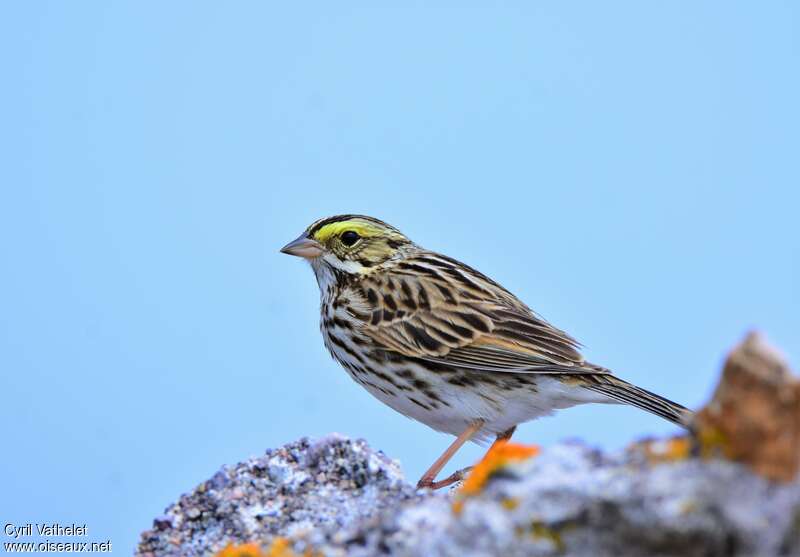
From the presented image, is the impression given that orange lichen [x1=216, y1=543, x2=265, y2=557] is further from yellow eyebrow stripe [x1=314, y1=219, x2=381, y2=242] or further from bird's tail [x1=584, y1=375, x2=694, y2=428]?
yellow eyebrow stripe [x1=314, y1=219, x2=381, y2=242]

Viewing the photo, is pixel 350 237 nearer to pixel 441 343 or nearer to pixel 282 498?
pixel 441 343

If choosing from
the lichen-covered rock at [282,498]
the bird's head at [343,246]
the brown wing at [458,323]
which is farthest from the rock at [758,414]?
the bird's head at [343,246]

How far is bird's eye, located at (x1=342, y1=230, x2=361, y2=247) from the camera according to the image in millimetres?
9023

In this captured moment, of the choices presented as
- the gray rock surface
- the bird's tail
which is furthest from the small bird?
the gray rock surface

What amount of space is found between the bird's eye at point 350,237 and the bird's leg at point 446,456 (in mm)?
1975

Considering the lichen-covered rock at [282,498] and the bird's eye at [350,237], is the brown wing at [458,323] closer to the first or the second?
the bird's eye at [350,237]

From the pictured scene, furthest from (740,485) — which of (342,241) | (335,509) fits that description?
(342,241)

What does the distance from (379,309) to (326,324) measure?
54 cm

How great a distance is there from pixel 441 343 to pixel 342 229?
4.84 feet

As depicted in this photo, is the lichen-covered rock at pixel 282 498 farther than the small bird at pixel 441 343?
No

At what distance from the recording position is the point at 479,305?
8.62 metres

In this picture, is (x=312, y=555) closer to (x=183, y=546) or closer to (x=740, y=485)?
(x=740, y=485)

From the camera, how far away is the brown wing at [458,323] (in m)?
8.01

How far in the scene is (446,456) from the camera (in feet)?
25.6
